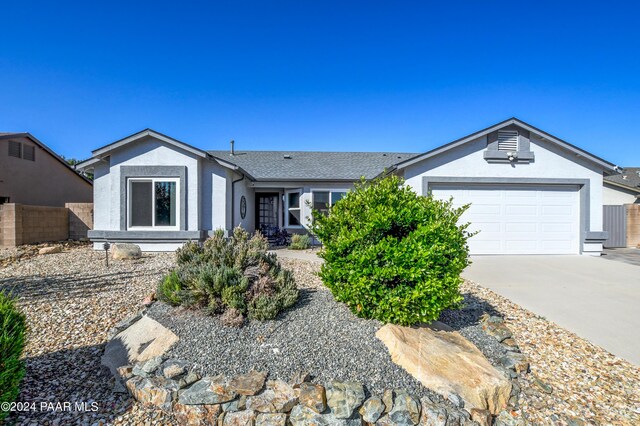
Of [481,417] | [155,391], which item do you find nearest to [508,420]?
[481,417]

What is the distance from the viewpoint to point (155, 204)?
1026 cm

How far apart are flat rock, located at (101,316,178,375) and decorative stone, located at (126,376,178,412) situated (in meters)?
0.32

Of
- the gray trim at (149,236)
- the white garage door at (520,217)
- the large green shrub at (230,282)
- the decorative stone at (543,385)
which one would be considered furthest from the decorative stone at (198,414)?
the white garage door at (520,217)

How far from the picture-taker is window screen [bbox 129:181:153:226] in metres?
10.2

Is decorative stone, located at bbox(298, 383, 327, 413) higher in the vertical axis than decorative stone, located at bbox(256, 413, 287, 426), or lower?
higher

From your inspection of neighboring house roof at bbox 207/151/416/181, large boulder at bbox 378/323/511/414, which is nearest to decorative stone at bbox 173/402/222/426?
large boulder at bbox 378/323/511/414

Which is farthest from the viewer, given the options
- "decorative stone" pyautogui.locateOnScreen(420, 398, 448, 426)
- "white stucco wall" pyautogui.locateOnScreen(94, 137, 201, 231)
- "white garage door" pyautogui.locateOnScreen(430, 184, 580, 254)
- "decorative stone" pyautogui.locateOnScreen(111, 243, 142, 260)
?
"white garage door" pyautogui.locateOnScreen(430, 184, 580, 254)

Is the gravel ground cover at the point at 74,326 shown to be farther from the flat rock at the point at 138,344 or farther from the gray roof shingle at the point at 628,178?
the gray roof shingle at the point at 628,178

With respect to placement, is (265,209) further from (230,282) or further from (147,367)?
(147,367)

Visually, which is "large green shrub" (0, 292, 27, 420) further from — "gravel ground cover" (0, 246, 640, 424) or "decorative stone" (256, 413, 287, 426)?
"decorative stone" (256, 413, 287, 426)

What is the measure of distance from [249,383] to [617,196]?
70.5 ft

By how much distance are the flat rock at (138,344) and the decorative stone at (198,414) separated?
28.0 inches

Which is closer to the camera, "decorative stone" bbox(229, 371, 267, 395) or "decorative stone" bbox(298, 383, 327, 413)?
"decorative stone" bbox(298, 383, 327, 413)

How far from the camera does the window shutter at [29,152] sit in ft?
48.3
